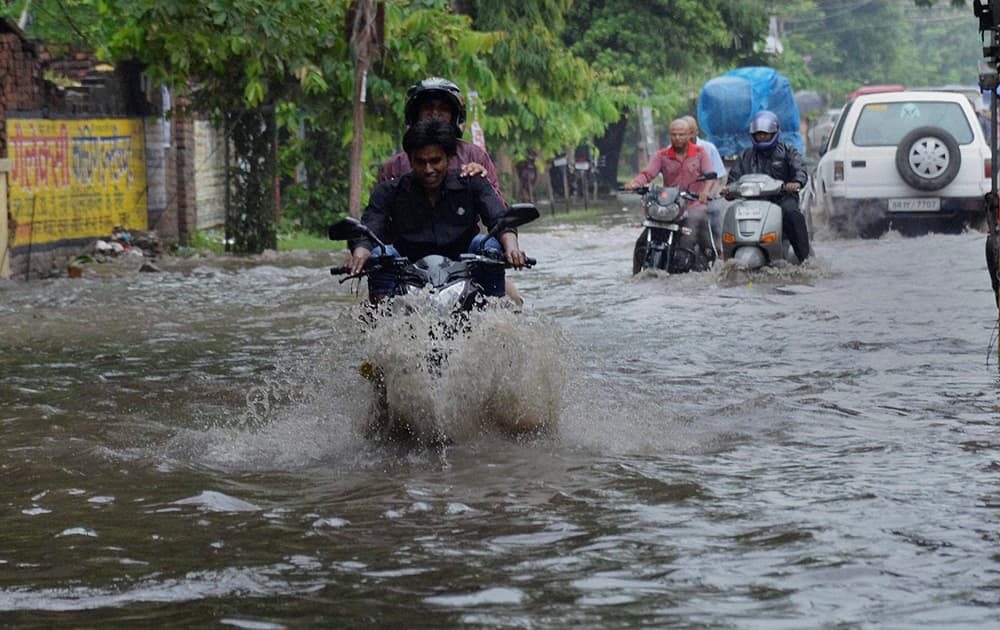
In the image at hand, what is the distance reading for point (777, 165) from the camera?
16094 millimetres

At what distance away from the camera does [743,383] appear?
998cm

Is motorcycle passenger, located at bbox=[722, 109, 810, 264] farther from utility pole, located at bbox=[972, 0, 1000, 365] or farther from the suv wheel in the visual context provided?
utility pole, located at bbox=[972, 0, 1000, 365]

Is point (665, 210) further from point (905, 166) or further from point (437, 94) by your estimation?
point (437, 94)

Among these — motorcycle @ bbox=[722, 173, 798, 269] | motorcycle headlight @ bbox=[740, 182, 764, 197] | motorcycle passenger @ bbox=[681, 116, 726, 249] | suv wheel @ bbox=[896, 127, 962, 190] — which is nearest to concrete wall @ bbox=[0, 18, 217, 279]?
motorcycle passenger @ bbox=[681, 116, 726, 249]

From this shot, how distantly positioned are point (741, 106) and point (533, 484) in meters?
19.8

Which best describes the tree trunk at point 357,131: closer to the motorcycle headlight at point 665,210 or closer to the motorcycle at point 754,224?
the motorcycle headlight at point 665,210

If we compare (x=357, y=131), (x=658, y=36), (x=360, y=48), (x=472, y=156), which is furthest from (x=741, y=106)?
(x=472, y=156)

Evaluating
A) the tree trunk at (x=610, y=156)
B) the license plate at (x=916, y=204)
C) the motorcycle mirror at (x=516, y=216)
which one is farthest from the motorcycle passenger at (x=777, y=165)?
the tree trunk at (x=610, y=156)

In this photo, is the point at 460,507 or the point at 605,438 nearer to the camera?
the point at 460,507

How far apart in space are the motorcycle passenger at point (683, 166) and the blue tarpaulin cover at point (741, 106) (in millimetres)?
9651

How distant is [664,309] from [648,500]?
8.08 metres

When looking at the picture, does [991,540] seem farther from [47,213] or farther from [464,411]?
[47,213]

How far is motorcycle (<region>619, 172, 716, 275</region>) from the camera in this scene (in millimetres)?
15734

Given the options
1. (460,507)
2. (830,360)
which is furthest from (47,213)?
(460,507)
